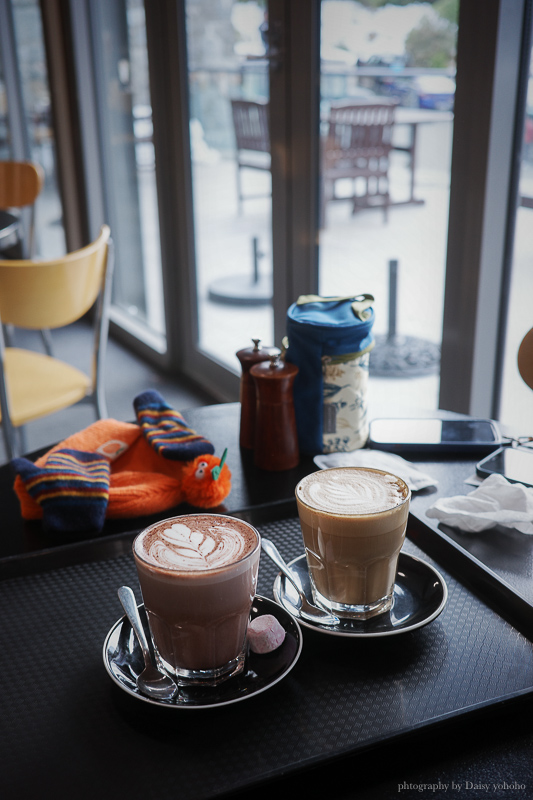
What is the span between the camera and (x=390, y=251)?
89.4 inches

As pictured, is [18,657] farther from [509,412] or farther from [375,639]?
[509,412]

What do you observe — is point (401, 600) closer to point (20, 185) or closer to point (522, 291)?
point (522, 291)

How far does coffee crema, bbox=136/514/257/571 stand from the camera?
2.14ft

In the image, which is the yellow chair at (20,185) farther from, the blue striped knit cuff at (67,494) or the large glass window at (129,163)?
the blue striped knit cuff at (67,494)

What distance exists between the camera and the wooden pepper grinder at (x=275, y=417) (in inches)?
41.8

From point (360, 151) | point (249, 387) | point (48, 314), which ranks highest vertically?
point (360, 151)

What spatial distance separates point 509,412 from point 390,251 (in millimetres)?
628

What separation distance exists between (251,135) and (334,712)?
241 cm

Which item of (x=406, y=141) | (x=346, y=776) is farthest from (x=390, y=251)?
(x=346, y=776)

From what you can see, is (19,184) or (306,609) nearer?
(306,609)

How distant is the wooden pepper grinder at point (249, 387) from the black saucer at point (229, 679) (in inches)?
17.3

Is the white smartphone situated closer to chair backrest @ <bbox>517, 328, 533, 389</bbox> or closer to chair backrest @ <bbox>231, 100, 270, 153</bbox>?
chair backrest @ <bbox>517, 328, 533, 389</bbox>

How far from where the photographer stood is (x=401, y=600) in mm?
770

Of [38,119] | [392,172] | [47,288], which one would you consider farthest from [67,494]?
[38,119]
